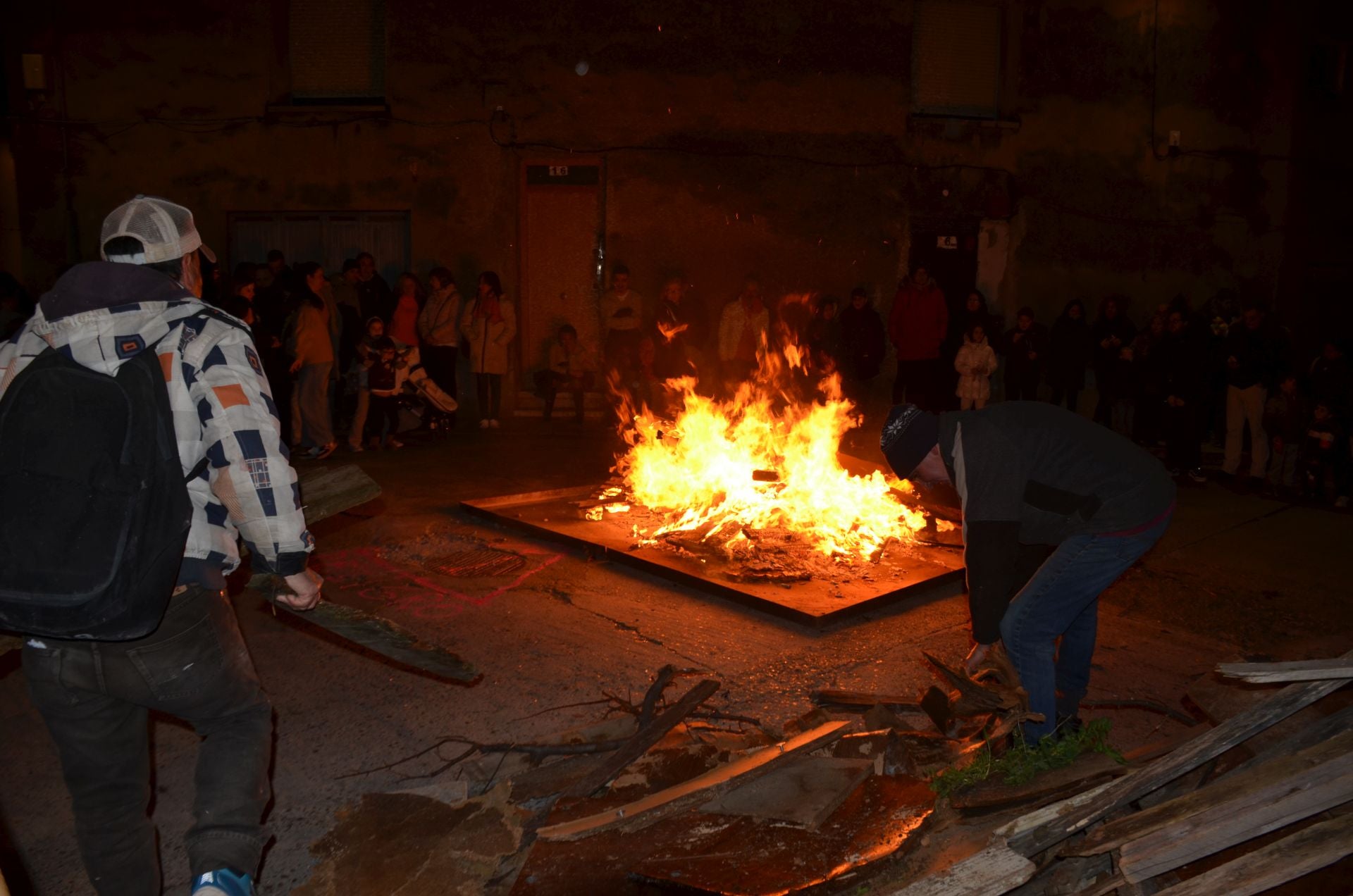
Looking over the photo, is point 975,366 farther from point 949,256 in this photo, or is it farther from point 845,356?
point 949,256

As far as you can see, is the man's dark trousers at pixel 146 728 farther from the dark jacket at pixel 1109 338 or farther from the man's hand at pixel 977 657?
the dark jacket at pixel 1109 338

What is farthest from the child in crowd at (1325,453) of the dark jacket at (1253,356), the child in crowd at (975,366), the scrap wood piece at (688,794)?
the scrap wood piece at (688,794)

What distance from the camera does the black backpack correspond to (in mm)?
2568

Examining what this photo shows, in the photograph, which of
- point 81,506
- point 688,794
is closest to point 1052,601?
point 688,794

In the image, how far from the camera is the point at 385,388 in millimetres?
12195

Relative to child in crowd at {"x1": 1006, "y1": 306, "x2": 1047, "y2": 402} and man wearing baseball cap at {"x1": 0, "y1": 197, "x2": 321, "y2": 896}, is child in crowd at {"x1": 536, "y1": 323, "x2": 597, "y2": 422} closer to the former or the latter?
child in crowd at {"x1": 1006, "y1": 306, "x2": 1047, "y2": 402}

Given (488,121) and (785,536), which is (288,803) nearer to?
(785,536)

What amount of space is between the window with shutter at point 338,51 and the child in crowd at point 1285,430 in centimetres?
1307

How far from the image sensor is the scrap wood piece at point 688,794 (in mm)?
3791

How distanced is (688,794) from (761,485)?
4905 millimetres

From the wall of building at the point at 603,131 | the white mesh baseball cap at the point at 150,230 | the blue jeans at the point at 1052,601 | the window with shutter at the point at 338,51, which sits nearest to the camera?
the white mesh baseball cap at the point at 150,230

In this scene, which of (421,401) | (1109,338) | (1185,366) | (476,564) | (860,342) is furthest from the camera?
(860,342)

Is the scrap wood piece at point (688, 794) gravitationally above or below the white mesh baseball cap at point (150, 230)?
below

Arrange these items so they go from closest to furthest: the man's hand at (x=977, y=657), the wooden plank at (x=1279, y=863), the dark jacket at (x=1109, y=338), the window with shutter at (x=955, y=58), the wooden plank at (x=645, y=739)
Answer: the wooden plank at (x=1279, y=863) → the wooden plank at (x=645, y=739) → the man's hand at (x=977, y=657) → the dark jacket at (x=1109, y=338) → the window with shutter at (x=955, y=58)
